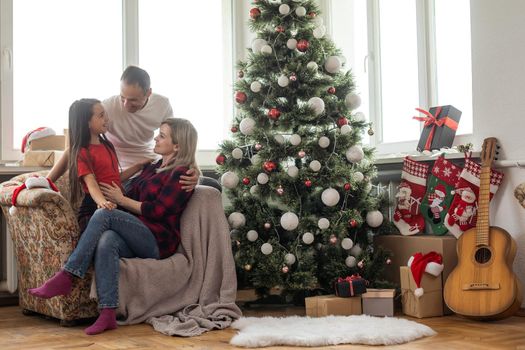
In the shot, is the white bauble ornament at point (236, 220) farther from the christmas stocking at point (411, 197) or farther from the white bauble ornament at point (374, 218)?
the christmas stocking at point (411, 197)

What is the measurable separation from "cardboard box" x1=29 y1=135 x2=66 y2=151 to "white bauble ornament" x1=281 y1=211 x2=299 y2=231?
4.70 feet

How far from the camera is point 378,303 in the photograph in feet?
11.3

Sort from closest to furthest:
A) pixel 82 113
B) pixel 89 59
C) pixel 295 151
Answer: pixel 82 113 → pixel 295 151 → pixel 89 59

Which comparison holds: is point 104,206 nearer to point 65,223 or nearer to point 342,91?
point 65,223

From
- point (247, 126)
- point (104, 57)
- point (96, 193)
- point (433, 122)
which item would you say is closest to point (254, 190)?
point (247, 126)

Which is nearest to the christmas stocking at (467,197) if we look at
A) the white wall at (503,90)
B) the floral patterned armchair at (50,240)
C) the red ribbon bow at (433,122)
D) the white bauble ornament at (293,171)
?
the white wall at (503,90)

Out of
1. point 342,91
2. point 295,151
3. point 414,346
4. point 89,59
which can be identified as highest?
point 89,59

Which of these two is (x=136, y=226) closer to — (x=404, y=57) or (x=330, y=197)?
(x=330, y=197)

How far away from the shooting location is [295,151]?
3768mm

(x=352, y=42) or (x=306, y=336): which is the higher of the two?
(x=352, y=42)

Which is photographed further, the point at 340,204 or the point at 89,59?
the point at 89,59

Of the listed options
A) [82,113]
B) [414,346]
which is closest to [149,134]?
[82,113]

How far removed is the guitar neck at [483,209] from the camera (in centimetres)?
336

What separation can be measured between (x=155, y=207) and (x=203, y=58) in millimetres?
1875
